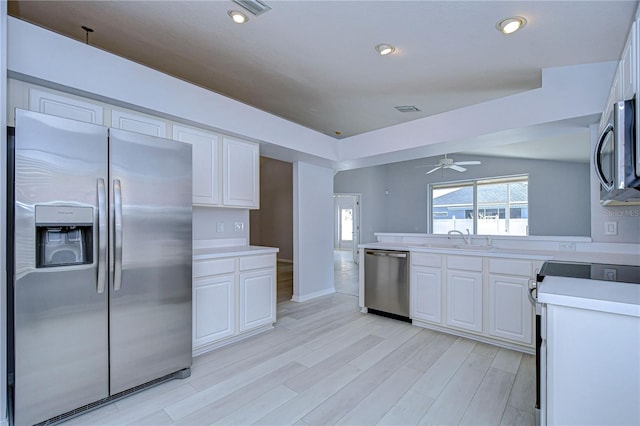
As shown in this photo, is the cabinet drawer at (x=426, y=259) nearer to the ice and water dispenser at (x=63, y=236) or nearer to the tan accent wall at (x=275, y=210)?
the ice and water dispenser at (x=63, y=236)

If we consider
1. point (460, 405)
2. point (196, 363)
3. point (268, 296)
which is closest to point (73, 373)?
point (196, 363)

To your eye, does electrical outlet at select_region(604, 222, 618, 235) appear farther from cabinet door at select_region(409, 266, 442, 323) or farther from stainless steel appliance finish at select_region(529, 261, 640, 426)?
cabinet door at select_region(409, 266, 442, 323)

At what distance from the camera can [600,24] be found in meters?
1.93

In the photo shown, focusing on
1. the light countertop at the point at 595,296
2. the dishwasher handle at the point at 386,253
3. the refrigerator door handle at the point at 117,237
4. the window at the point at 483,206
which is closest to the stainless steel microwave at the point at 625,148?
the light countertop at the point at 595,296

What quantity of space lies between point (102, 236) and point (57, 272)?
0.95 feet

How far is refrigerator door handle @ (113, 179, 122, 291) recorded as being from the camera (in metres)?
1.93

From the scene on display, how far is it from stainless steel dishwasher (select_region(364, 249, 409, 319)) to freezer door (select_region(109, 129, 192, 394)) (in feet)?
7.54

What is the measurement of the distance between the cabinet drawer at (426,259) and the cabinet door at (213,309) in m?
2.05

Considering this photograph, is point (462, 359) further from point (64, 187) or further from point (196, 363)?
point (64, 187)

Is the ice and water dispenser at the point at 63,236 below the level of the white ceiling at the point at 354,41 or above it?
below

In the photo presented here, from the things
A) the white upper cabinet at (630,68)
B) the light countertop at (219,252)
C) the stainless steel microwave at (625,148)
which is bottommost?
the light countertop at (219,252)

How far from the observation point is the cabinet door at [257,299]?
2979 mm

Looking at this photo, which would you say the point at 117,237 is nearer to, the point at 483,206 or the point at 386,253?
the point at 386,253

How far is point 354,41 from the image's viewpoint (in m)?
2.26
